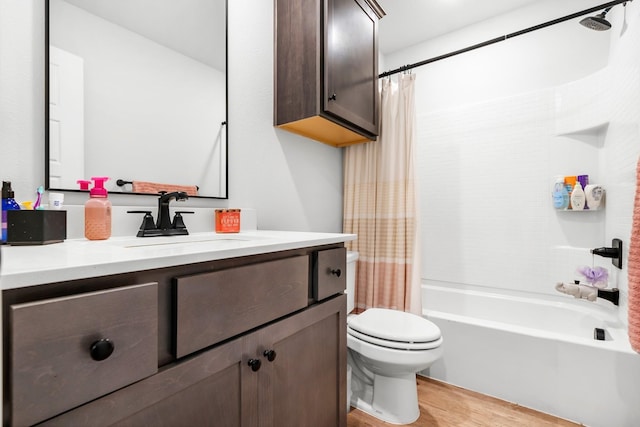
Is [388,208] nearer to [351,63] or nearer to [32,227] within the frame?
[351,63]

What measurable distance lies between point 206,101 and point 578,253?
2.33 metres

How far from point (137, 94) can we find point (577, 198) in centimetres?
242

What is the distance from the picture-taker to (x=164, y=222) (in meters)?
1.12

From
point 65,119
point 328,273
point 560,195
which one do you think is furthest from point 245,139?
point 560,195

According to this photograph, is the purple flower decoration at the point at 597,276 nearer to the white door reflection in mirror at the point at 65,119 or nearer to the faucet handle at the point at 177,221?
the faucet handle at the point at 177,221

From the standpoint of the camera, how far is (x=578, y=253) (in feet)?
6.47

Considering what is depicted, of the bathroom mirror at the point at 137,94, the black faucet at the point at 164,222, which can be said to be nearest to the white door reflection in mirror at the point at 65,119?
the bathroom mirror at the point at 137,94

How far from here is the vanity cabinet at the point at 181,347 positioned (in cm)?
48

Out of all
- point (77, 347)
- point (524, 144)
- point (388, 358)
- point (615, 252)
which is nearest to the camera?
point (77, 347)

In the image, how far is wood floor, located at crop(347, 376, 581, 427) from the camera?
4.97 ft

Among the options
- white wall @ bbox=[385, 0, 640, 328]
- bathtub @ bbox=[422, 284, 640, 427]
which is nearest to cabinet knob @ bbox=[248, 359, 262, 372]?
bathtub @ bbox=[422, 284, 640, 427]

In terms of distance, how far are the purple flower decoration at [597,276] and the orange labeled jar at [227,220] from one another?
2008 millimetres

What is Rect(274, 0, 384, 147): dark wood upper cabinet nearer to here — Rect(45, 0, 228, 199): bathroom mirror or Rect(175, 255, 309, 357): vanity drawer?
Rect(45, 0, 228, 199): bathroom mirror

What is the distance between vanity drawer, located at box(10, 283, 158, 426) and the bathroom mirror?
643 millimetres
